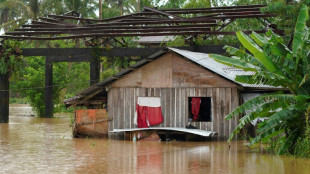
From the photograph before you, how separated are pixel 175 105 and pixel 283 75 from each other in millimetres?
6106

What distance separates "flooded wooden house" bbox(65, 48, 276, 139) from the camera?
1997 cm

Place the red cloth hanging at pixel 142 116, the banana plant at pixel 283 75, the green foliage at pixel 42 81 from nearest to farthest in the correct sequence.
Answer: the banana plant at pixel 283 75 → the red cloth hanging at pixel 142 116 → the green foliage at pixel 42 81

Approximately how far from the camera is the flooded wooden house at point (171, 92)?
19969mm

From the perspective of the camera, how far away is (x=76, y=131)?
21578mm

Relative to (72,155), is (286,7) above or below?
above

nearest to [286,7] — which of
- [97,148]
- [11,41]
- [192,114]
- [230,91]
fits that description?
[230,91]

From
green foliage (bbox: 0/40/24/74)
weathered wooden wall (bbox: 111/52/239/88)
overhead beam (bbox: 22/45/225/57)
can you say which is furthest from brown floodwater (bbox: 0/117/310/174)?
green foliage (bbox: 0/40/24/74)

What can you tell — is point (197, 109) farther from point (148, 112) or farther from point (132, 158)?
point (132, 158)

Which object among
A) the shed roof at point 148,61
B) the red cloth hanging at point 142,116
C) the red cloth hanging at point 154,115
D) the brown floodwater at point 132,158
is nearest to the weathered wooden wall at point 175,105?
the red cloth hanging at point 154,115

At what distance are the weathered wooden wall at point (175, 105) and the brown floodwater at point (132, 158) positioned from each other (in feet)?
2.60

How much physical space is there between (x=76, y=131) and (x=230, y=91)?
596 centimetres

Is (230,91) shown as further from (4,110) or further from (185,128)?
(4,110)

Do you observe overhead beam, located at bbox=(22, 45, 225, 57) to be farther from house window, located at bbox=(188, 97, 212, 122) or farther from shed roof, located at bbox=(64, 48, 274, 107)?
shed roof, located at bbox=(64, 48, 274, 107)

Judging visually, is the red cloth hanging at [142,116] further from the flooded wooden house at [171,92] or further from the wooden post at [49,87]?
the wooden post at [49,87]
